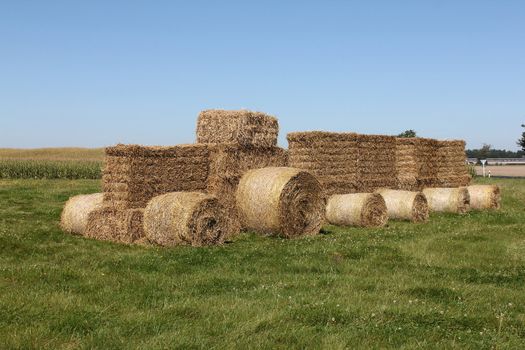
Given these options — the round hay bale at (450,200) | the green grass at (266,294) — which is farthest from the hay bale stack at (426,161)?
the green grass at (266,294)

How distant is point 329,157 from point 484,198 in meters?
8.48

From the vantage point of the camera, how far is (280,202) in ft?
53.9

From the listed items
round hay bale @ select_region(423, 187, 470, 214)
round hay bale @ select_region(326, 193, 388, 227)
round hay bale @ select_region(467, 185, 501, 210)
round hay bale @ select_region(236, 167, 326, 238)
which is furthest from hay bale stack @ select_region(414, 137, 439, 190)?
round hay bale @ select_region(236, 167, 326, 238)

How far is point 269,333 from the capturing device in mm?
7441

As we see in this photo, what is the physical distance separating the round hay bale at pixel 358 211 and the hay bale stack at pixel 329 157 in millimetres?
1558

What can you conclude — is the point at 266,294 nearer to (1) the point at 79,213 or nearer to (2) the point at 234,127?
(1) the point at 79,213

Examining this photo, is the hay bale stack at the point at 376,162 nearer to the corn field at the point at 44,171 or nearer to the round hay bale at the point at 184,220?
the round hay bale at the point at 184,220

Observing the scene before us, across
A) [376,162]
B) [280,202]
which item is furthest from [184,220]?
[376,162]

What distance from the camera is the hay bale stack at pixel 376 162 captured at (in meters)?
24.1

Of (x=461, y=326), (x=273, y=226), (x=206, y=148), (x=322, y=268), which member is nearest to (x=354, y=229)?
(x=273, y=226)

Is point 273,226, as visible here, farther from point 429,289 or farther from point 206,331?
point 206,331

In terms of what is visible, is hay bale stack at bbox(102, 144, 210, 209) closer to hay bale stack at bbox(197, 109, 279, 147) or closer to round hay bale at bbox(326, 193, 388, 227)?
hay bale stack at bbox(197, 109, 279, 147)

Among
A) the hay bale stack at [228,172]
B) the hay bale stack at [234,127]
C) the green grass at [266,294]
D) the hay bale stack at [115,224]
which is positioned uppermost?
the hay bale stack at [234,127]

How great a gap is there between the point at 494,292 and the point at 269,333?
14.6ft
